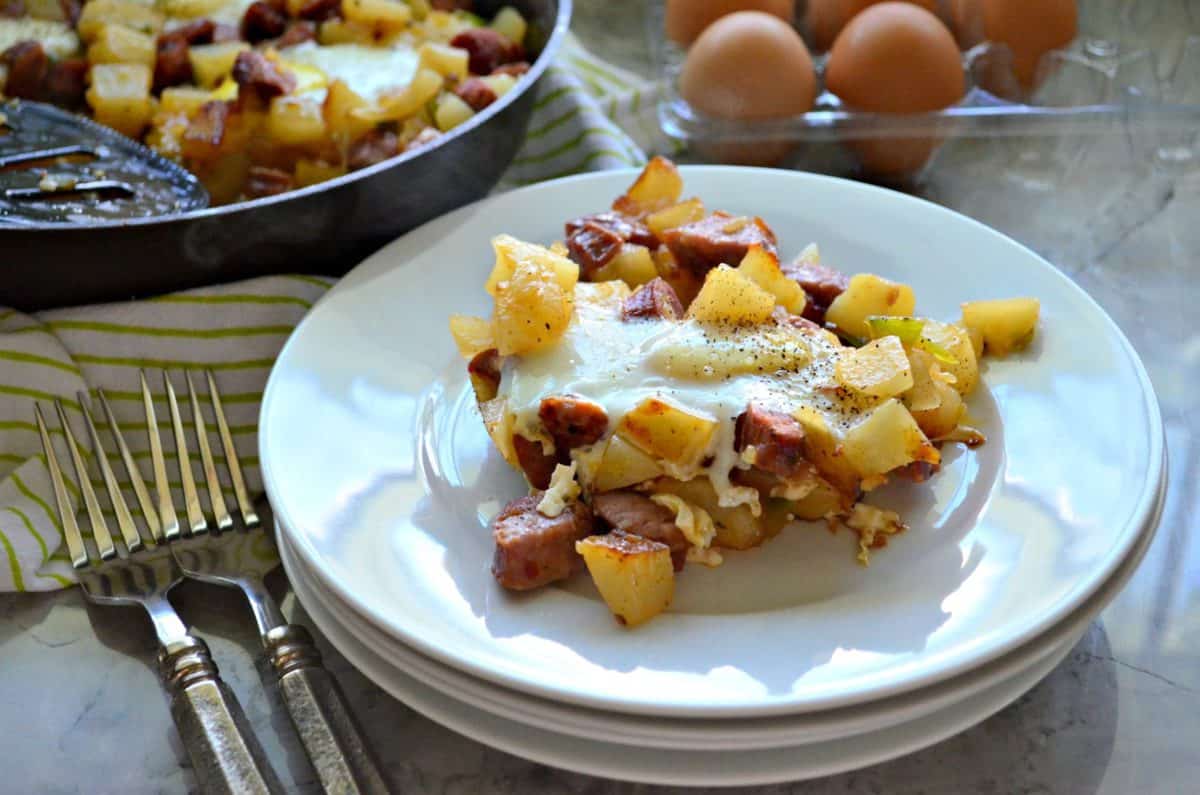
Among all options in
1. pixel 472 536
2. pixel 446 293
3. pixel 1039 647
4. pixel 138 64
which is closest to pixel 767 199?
pixel 446 293

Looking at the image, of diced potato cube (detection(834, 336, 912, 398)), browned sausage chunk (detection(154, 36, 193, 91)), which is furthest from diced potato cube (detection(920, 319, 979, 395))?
browned sausage chunk (detection(154, 36, 193, 91))

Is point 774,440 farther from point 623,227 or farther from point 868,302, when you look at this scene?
point 623,227

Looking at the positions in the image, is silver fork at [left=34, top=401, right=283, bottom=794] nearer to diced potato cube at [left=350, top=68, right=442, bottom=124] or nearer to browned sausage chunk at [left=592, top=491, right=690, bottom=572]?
browned sausage chunk at [left=592, top=491, right=690, bottom=572]

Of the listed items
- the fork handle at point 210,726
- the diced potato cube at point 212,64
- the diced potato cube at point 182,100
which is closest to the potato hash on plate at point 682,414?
the fork handle at point 210,726

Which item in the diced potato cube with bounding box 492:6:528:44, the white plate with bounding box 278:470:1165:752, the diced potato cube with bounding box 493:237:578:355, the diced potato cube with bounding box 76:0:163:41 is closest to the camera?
the white plate with bounding box 278:470:1165:752

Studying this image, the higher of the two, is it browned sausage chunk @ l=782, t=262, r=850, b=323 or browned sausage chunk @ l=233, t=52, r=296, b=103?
browned sausage chunk @ l=233, t=52, r=296, b=103

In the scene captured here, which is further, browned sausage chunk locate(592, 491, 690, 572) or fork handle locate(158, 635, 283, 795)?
browned sausage chunk locate(592, 491, 690, 572)

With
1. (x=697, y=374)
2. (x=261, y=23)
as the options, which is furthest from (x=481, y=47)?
(x=697, y=374)
